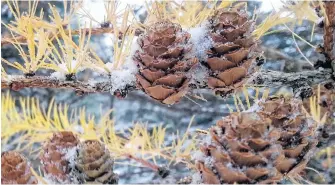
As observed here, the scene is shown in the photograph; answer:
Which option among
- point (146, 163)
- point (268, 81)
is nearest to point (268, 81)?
point (268, 81)

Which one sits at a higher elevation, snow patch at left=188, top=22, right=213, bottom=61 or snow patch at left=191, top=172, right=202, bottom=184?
snow patch at left=188, top=22, right=213, bottom=61

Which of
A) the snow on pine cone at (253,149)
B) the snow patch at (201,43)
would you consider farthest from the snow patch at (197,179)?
the snow patch at (201,43)

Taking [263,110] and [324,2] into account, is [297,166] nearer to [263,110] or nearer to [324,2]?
[263,110]

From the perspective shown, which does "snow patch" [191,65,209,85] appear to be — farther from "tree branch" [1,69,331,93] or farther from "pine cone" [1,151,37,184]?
"pine cone" [1,151,37,184]

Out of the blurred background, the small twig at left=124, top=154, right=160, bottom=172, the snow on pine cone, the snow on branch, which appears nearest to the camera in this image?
the snow on pine cone

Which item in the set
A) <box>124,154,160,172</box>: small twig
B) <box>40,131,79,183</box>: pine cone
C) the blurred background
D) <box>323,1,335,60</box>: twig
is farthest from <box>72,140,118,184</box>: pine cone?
the blurred background

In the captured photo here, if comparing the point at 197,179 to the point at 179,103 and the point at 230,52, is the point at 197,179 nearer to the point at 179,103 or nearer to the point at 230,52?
the point at 230,52
